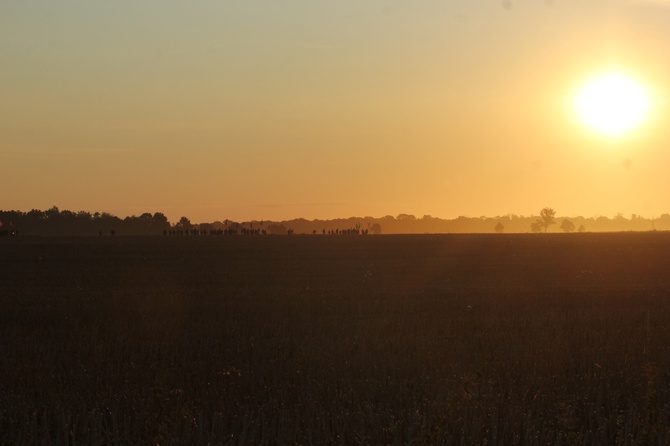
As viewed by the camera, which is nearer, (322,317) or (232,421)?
(232,421)

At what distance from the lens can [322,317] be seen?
1941 centimetres

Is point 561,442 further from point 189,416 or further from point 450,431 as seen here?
point 189,416

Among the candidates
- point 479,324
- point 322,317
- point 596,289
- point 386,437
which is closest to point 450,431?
point 386,437

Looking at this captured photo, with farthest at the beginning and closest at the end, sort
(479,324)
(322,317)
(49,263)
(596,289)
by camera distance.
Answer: (49,263)
(596,289)
(322,317)
(479,324)

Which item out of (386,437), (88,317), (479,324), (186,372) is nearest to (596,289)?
(479,324)

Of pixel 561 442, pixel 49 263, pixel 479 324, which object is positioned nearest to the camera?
pixel 561 442

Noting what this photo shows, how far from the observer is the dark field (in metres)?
8.69

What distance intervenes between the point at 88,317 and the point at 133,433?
38.1 feet

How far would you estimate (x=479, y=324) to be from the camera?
18000 millimetres

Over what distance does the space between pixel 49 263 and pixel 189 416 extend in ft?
131

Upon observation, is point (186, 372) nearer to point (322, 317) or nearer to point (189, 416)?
point (189, 416)

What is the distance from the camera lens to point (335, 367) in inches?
482

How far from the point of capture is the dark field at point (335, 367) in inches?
342

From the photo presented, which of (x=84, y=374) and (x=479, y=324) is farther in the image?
(x=479, y=324)
